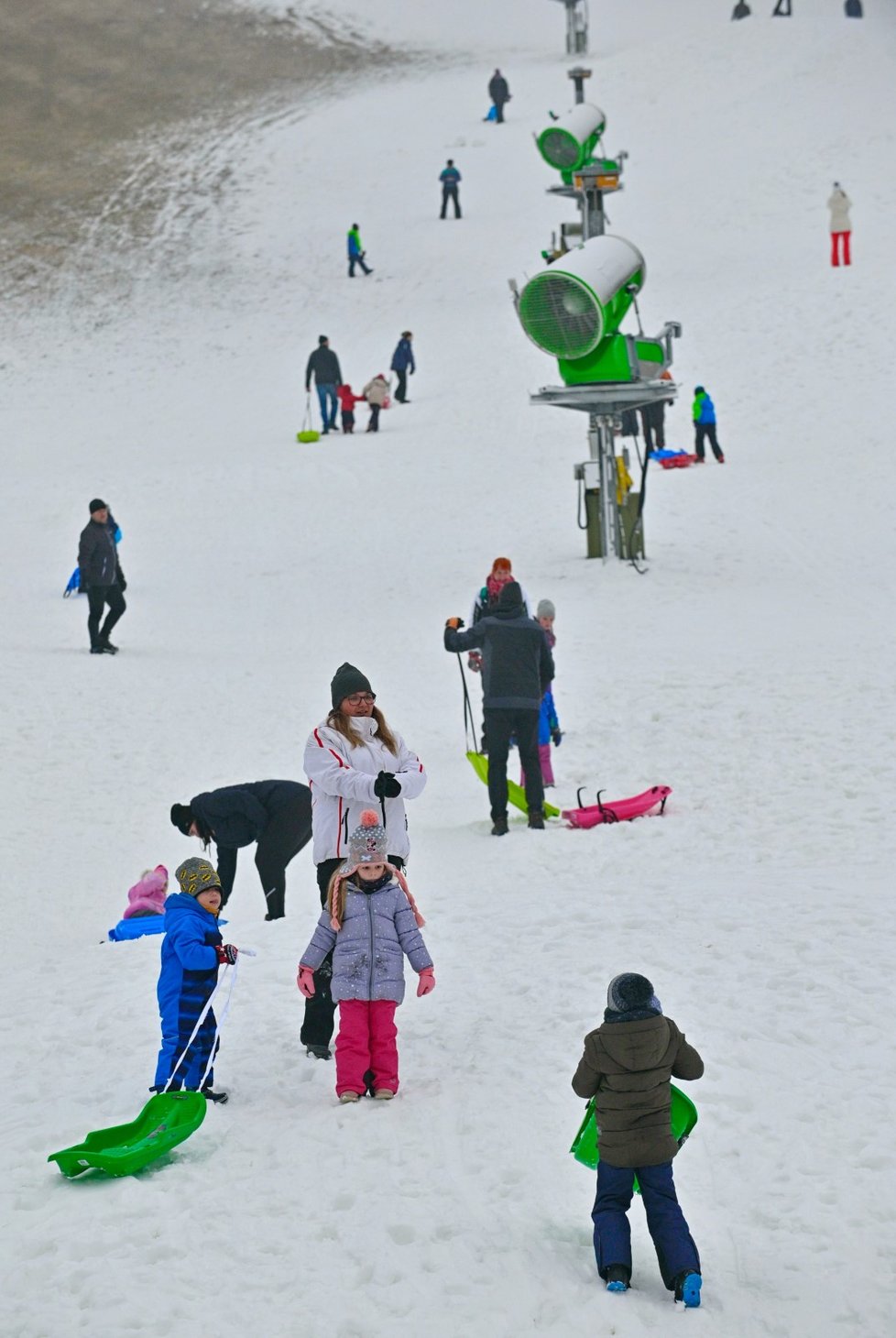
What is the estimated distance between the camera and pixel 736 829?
33.6ft

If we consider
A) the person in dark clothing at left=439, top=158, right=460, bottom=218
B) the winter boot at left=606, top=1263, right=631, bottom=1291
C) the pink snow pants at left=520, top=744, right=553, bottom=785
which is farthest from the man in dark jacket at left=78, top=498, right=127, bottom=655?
the person in dark clothing at left=439, top=158, right=460, bottom=218

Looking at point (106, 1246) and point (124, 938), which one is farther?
point (124, 938)

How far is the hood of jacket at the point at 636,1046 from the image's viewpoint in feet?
16.2

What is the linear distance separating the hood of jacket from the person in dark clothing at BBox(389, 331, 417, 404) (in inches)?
920

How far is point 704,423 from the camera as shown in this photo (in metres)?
23.0

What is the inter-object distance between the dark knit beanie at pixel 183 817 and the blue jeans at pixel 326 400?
19.0 meters

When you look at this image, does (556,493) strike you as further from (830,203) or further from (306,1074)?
(306,1074)

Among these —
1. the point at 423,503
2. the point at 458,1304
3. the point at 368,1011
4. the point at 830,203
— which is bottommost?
the point at 458,1304

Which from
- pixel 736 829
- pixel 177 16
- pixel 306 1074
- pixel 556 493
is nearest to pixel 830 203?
pixel 556 493

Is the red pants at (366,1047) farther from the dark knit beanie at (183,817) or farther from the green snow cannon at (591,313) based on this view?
the green snow cannon at (591,313)

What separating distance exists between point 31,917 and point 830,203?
23.0 metres

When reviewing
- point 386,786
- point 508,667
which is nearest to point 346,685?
point 386,786

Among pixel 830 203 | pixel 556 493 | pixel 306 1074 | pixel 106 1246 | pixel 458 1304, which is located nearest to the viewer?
pixel 458 1304

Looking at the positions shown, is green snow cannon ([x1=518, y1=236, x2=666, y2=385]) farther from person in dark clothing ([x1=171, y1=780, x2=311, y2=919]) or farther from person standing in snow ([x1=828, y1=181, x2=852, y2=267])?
person standing in snow ([x1=828, y1=181, x2=852, y2=267])
